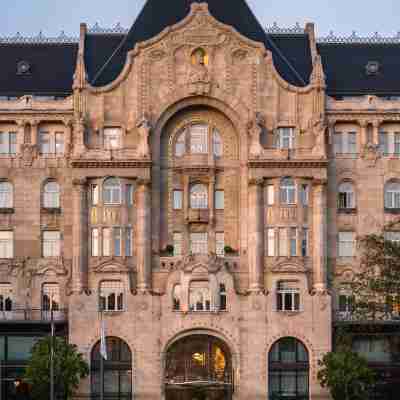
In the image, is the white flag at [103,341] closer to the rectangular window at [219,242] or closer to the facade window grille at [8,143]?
the rectangular window at [219,242]

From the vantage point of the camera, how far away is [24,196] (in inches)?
4225

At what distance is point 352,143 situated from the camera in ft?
354

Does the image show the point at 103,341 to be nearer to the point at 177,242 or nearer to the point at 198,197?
the point at 177,242

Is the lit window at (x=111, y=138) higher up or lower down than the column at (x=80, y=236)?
higher up

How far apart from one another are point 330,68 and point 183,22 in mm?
14454

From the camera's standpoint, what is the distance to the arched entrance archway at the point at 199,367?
10369cm

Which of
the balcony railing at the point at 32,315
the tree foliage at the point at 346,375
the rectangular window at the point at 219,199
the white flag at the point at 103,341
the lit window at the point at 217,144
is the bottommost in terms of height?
the tree foliage at the point at 346,375

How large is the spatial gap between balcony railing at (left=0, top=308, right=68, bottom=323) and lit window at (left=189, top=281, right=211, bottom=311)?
32.7ft

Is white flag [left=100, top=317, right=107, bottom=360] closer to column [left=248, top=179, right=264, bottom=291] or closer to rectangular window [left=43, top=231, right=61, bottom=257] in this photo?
rectangular window [left=43, top=231, right=61, bottom=257]

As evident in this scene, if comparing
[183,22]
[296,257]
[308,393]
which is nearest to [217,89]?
[183,22]

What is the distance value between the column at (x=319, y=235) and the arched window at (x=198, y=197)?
27.9 ft

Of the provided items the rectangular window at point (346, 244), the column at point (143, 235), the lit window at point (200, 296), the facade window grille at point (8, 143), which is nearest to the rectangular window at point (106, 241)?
the column at point (143, 235)

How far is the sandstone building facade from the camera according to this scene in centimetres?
10269

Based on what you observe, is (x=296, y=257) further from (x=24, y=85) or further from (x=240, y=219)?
(x=24, y=85)
